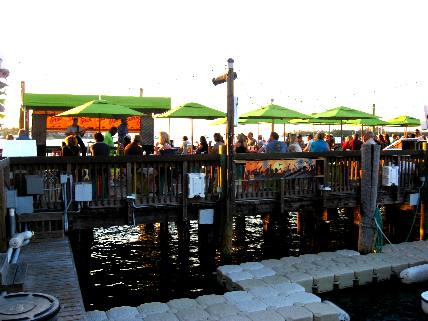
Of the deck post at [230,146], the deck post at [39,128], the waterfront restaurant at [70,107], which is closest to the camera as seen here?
the deck post at [230,146]

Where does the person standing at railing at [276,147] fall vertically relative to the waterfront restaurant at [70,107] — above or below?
below

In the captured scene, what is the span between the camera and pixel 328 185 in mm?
12961

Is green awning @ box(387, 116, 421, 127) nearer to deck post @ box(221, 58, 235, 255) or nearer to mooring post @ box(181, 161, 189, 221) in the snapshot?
deck post @ box(221, 58, 235, 255)

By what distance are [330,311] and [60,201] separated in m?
5.96

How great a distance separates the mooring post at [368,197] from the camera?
12141 millimetres

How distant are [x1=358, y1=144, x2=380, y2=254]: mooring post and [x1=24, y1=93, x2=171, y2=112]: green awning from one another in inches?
400

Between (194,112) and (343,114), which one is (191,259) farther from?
(343,114)

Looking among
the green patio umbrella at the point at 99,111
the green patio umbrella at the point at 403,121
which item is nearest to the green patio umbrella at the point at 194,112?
the green patio umbrella at the point at 99,111

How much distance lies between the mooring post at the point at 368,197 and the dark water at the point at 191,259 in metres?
1.15

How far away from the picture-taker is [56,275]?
7508mm

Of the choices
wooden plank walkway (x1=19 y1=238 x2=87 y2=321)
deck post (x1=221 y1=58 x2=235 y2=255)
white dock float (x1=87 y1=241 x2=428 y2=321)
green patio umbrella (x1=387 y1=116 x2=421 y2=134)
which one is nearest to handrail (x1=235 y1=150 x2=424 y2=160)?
deck post (x1=221 y1=58 x2=235 y2=255)

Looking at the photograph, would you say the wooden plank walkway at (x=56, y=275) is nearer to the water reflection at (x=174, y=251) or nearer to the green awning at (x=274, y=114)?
the water reflection at (x=174, y=251)

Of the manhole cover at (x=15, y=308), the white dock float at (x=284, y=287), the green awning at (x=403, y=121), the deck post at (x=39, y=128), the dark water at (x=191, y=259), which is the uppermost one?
the green awning at (x=403, y=121)

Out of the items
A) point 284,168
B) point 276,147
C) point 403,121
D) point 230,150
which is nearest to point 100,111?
point 230,150
